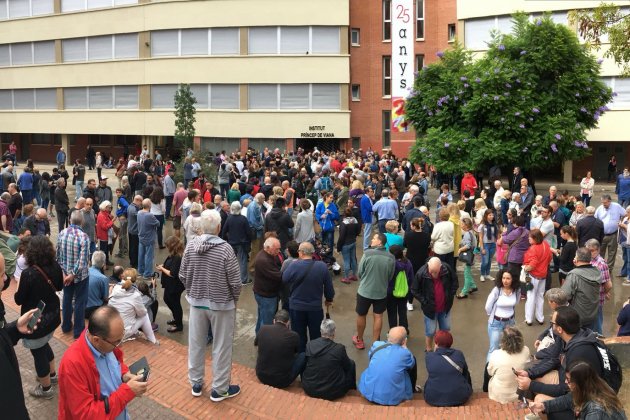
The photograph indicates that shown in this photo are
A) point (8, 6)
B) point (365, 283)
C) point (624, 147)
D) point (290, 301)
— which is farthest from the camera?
point (8, 6)

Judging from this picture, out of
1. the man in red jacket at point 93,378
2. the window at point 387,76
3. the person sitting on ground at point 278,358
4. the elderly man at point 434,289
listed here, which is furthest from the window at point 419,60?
the man in red jacket at point 93,378

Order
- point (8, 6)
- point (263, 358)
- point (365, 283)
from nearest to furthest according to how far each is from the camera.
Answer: point (263, 358)
point (365, 283)
point (8, 6)

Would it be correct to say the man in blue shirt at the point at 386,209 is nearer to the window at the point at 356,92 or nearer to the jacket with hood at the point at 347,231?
the jacket with hood at the point at 347,231

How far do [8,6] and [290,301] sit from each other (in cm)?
4351

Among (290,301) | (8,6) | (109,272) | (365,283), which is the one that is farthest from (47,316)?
(8,6)

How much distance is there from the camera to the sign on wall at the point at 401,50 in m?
33.4

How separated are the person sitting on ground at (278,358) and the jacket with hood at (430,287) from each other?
2.33 metres

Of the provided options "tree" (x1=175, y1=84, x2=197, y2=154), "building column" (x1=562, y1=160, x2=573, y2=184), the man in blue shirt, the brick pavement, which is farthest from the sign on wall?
the brick pavement

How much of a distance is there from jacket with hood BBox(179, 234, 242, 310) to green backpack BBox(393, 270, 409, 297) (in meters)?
3.43

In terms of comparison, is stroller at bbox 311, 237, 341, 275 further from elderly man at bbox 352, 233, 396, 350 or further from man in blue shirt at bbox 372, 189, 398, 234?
elderly man at bbox 352, 233, 396, 350

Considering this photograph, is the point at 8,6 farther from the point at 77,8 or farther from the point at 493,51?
the point at 493,51

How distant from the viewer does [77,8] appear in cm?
3981

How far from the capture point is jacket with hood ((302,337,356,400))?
723 centimetres

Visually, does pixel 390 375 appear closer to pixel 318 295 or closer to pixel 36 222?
pixel 318 295
